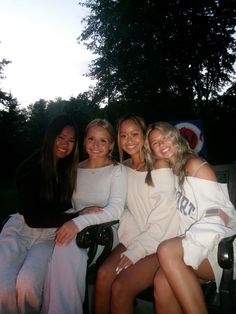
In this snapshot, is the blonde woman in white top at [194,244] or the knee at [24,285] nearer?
the blonde woman in white top at [194,244]

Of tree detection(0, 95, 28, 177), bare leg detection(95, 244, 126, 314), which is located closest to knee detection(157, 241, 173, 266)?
bare leg detection(95, 244, 126, 314)

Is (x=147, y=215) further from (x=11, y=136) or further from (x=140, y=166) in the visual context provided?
(x=11, y=136)

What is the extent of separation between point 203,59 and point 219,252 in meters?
18.7

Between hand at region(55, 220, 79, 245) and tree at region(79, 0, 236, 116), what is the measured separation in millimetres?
14974

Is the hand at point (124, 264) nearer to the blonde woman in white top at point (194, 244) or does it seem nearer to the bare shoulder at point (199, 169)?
the blonde woman in white top at point (194, 244)

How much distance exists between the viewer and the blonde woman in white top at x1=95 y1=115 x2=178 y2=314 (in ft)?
8.07

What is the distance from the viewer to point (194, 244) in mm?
2246

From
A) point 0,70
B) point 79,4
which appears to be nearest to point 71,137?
point 79,4

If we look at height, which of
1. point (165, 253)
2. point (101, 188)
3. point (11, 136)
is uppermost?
point (11, 136)

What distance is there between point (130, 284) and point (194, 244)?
0.62m

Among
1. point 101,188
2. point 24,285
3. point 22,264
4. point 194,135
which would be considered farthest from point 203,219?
point 194,135

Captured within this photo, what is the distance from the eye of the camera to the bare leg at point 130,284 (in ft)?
7.89

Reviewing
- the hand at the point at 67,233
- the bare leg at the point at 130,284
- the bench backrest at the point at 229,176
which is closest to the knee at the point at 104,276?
the bare leg at the point at 130,284

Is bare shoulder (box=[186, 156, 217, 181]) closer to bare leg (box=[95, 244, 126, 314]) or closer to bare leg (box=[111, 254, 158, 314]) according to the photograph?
bare leg (box=[111, 254, 158, 314])
